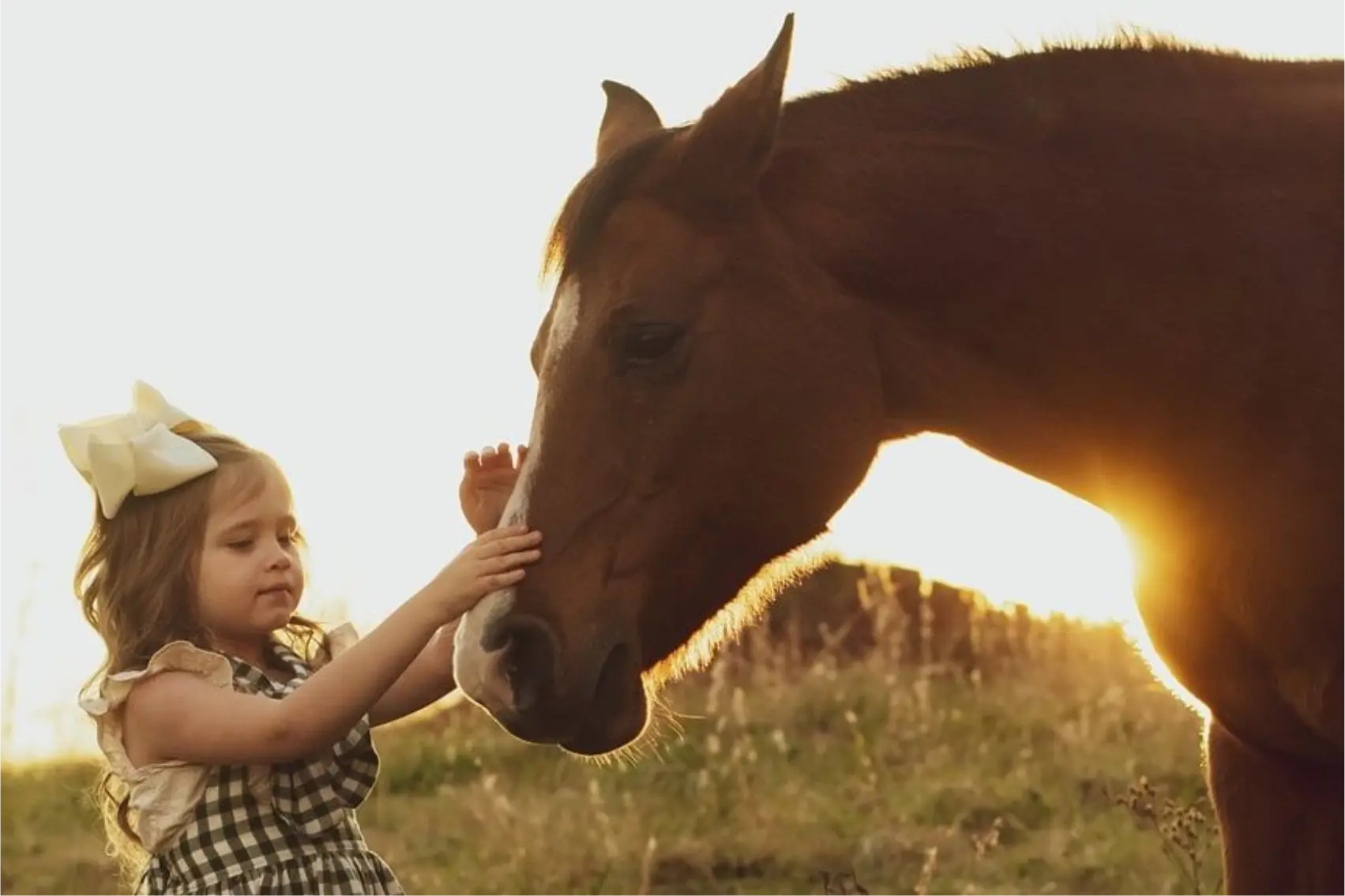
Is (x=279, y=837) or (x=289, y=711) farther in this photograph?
(x=279, y=837)

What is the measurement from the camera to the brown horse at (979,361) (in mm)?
3148

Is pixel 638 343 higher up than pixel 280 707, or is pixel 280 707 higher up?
pixel 638 343

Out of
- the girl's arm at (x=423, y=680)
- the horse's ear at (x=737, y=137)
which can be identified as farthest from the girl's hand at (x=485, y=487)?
the horse's ear at (x=737, y=137)

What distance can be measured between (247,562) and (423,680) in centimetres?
46

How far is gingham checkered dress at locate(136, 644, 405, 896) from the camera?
141 inches

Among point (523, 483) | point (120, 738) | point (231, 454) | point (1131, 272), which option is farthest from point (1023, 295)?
point (120, 738)

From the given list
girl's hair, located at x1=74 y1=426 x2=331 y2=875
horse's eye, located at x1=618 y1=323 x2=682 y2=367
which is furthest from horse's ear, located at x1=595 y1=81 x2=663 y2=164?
girl's hair, located at x1=74 y1=426 x2=331 y2=875

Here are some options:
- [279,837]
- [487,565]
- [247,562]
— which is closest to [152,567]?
[247,562]

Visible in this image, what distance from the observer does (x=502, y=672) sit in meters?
3.12

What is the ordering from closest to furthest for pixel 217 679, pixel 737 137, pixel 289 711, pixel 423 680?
1. pixel 737 137
2. pixel 289 711
3. pixel 217 679
4. pixel 423 680

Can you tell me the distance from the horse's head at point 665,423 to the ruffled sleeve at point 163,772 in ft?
2.21

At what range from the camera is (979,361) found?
3.37 meters

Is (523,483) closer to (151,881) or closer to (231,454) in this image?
(231,454)

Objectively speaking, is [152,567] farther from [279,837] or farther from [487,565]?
[487,565]
